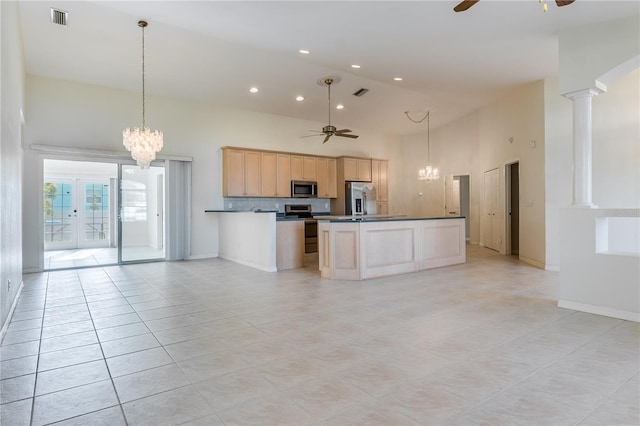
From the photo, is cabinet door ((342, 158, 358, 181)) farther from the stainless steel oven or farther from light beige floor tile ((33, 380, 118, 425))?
Result: light beige floor tile ((33, 380, 118, 425))

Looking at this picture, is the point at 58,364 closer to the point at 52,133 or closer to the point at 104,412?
the point at 104,412

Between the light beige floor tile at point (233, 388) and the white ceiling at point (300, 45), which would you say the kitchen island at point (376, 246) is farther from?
the light beige floor tile at point (233, 388)

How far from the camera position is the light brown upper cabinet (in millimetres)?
9461

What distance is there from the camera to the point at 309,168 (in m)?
8.97

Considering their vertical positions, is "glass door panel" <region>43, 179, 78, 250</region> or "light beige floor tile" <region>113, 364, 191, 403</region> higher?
"glass door panel" <region>43, 179, 78, 250</region>

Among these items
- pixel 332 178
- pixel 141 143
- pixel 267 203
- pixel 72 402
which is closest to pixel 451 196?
pixel 332 178

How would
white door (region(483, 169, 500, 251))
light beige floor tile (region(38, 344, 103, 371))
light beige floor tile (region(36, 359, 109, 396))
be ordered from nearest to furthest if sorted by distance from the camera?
light beige floor tile (region(36, 359, 109, 396)), light beige floor tile (region(38, 344, 103, 371)), white door (region(483, 169, 500, 251))

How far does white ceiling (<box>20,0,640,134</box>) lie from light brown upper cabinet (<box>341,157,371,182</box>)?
1.95 metres

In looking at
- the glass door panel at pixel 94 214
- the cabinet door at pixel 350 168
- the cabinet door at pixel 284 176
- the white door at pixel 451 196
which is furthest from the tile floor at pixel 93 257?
the white door at pixel 451 196

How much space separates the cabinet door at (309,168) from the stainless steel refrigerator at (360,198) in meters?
1.01

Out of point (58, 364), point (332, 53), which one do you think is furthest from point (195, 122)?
point (58, 364)

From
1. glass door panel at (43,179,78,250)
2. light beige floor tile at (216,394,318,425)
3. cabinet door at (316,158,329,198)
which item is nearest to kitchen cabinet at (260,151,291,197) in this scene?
cabinet door at (316,158,329,198)

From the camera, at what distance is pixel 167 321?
3.39m

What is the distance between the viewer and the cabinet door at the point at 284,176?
8383mm
